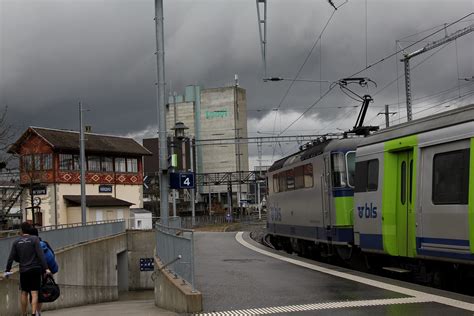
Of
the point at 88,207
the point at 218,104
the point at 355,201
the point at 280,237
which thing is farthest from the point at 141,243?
the point at 218,104

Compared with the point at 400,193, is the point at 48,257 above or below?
below

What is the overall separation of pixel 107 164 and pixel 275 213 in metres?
38.7

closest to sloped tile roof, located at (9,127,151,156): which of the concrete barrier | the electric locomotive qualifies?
the electric locomotive

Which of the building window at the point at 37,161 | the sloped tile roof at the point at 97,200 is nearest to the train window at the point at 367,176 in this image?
the sloped tile roof at the point at 97,200

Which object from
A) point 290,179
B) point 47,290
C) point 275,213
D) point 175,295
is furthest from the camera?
point 275,213

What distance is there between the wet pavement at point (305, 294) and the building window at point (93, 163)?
1747 inches

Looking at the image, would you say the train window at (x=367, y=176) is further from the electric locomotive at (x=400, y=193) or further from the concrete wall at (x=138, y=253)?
the concrete wall at (x=138, y=253)

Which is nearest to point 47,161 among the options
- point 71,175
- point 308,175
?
point 71,175

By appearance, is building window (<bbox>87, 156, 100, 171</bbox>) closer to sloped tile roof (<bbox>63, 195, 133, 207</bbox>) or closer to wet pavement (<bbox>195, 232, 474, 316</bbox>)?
sloped tile roof (<bbox>63, 195, 133, 207</bbox>)

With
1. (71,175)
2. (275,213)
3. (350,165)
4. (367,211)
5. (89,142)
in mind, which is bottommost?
(275,213)

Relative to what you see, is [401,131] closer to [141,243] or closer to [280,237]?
[280,237]

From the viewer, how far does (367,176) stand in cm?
1373

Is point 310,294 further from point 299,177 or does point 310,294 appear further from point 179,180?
point 299,177

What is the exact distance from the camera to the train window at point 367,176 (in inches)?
524
